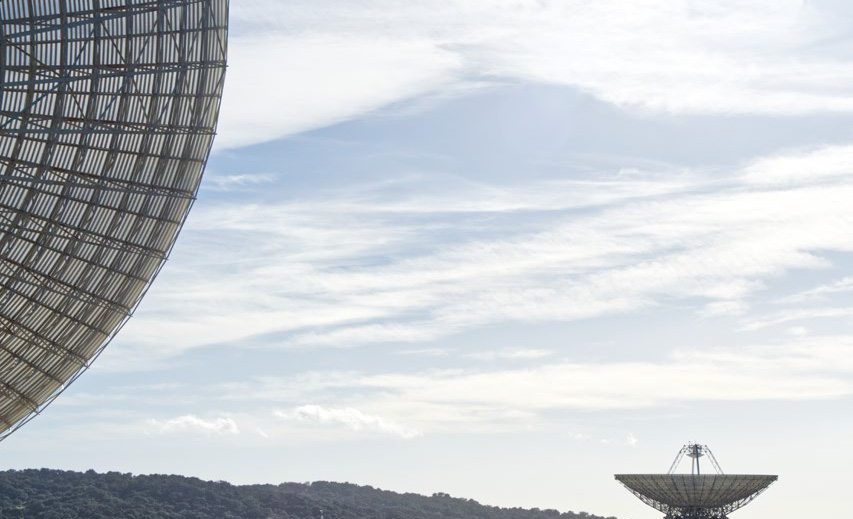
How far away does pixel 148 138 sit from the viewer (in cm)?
5297

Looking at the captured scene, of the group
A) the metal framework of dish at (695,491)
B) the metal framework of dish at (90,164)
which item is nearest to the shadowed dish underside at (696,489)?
the metal framework of dish at (695,491)

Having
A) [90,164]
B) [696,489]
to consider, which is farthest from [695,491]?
[90,164]

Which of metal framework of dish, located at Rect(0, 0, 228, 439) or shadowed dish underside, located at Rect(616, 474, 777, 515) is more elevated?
shadowed dish underside, located at Rect(616, 474, 777, 515)

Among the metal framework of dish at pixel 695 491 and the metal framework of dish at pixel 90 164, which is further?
the metal framework of dish at pixel 695 491

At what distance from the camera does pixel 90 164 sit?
171ft

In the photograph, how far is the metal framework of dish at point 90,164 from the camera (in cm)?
4722

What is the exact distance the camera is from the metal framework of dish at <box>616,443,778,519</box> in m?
114

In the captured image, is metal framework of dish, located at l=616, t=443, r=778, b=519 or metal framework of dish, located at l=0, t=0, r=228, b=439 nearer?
metal framework of dish, located at l=0, t=0, r=228, b=439

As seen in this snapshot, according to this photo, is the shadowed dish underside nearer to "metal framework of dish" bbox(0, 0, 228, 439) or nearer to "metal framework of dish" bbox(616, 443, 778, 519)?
"metal framework of dish" bbox(616, 443, 778, 519)

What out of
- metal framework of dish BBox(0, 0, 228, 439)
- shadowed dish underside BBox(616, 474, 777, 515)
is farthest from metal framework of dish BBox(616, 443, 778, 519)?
metal framework of dish BBox(0, 0, 228, 439)

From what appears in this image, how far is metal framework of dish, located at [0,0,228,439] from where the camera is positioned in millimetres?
47219

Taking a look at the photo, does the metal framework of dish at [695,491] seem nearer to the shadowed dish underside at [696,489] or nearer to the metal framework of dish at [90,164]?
the shadowed dish underside at [696,489]

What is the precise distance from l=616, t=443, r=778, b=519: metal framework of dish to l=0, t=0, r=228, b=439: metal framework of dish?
70.2 metres

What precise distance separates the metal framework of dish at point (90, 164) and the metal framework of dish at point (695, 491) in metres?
70.2
